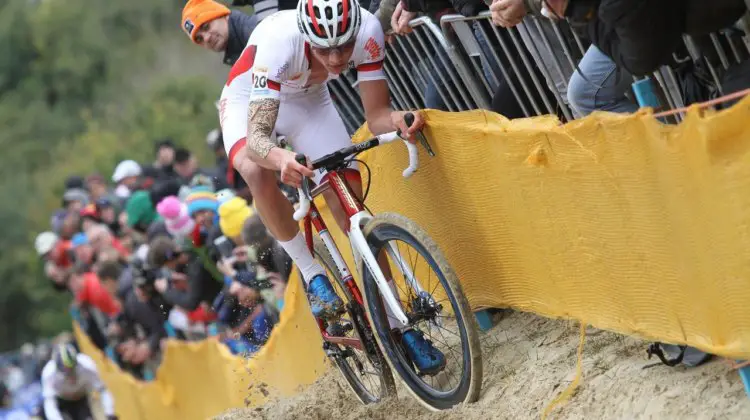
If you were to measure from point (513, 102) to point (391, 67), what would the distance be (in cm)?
214

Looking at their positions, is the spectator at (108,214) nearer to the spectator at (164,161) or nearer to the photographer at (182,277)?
the spectator at (164,161)

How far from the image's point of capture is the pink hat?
1329cm

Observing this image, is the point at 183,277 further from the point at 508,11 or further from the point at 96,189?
the point at 508,11

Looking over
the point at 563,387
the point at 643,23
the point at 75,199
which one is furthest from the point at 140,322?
the point at 643,23

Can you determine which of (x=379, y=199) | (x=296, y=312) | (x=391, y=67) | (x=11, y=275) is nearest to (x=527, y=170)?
(x=379, y=199)

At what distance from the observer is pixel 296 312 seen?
10445 mm

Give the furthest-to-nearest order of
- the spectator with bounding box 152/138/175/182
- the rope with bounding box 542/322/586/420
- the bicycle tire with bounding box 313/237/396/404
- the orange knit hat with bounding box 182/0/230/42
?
the spectator with bounding box 152/138/175/182 < the orange knit hat with bounding box 182/0/230/42 < the bicycle tire with bounding box 313/237/396/404 < the rope with bounding box 542/322/586/420

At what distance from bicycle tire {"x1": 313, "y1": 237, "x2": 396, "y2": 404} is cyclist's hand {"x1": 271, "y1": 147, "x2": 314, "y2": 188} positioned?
93cm

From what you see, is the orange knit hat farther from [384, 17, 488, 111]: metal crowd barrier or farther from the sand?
the sand

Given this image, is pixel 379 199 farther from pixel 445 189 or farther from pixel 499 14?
pixel 499 14

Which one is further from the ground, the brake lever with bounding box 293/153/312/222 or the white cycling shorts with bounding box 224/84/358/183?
the white cycling shorts with bounding box 224/84/358/183

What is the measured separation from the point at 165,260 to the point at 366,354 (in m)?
6.28

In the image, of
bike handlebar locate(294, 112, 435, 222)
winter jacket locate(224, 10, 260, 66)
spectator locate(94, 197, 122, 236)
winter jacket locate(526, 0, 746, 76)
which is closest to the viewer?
winter jacket locate(526, 0, 746, 76)

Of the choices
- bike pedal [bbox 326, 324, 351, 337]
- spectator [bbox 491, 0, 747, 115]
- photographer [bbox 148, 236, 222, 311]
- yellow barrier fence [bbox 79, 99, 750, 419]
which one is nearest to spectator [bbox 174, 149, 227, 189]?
photographer [bbox 148, 236, 222, 311]
